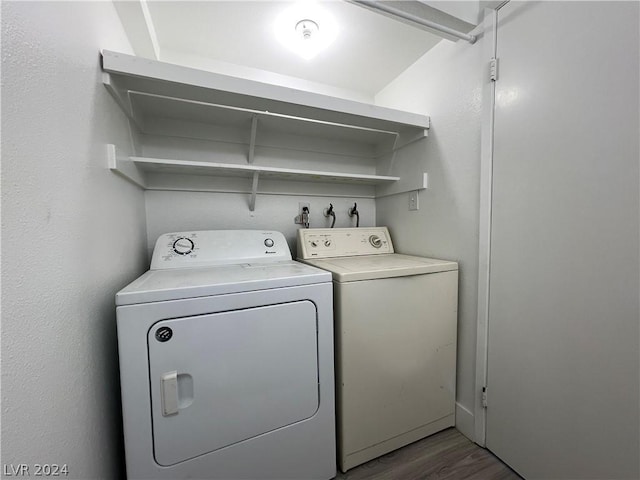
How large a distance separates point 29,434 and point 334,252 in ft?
4.92

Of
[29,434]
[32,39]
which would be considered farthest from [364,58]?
[29,434]

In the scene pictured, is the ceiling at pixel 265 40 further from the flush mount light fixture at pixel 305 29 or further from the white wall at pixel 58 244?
the white wall at pixel 58 244

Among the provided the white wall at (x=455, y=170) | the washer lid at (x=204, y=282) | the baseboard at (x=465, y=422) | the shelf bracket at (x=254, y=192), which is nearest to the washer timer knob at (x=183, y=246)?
the washer lid at (x=204, y=282)

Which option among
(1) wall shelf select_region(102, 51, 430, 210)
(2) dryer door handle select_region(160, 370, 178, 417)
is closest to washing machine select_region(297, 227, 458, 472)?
(2) dryer door handle select_region(160, 370, 178, 417)

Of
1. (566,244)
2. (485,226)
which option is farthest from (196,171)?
(566,244)

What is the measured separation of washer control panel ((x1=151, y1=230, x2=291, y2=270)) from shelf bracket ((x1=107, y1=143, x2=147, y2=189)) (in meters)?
0.35

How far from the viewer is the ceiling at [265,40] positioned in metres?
1.34

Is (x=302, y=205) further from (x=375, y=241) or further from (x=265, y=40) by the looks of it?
(x=265, y=40)

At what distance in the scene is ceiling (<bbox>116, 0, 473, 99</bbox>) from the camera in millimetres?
1342

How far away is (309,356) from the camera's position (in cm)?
110

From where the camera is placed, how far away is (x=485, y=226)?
50.5 inches

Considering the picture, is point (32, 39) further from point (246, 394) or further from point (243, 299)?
point (246, 394)

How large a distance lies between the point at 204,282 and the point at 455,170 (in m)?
1.49

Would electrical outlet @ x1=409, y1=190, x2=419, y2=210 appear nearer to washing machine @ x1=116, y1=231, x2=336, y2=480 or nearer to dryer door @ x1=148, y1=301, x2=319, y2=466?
washing machine @ x1=116, y1=231, x2=336, y2=480
